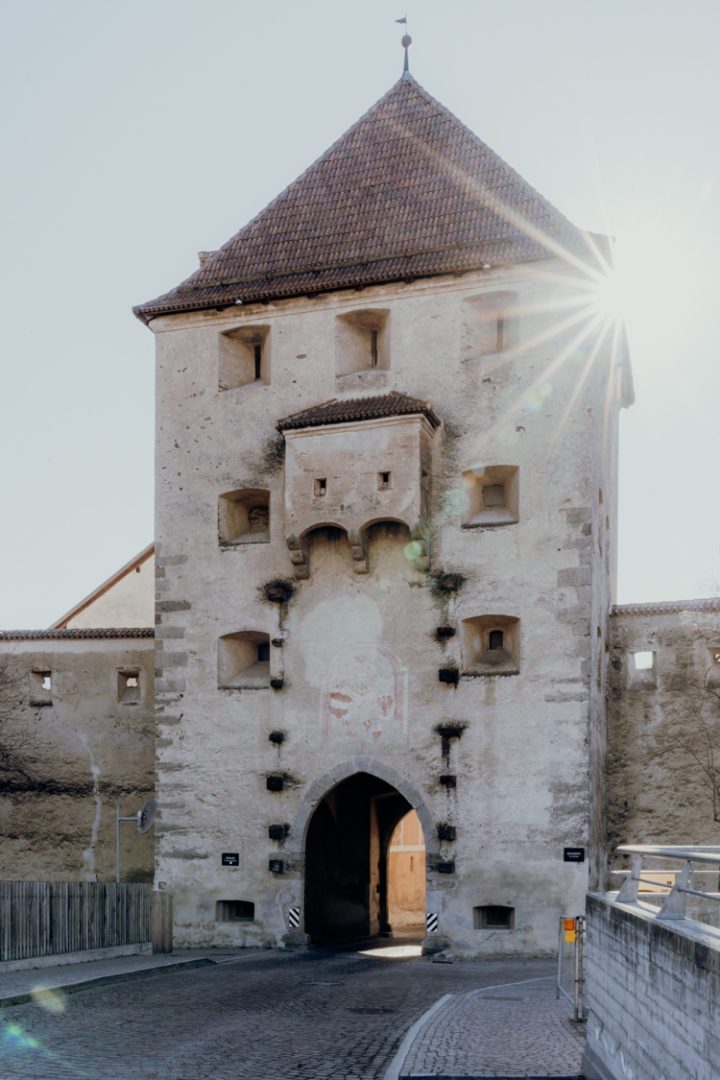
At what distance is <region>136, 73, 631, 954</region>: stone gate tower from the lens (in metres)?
A: 22.3

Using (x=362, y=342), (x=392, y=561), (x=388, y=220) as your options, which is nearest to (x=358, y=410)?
(x=362, y=342)

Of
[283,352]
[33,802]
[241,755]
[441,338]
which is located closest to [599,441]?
[441,338]

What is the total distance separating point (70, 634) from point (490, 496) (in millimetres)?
8823

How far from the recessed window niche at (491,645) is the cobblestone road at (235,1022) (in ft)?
15.4

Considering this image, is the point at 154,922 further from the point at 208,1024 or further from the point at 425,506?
the point at 208,1024

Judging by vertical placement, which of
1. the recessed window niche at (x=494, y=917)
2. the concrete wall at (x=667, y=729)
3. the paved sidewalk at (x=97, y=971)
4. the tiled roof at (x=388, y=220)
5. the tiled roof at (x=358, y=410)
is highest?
the tiled roof at (x=388, y=220)

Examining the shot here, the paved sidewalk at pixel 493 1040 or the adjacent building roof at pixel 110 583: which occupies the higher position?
the adjacent building roof at pixel 110 583

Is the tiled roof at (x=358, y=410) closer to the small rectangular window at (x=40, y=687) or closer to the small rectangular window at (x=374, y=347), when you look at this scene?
the small rectangular window at (x=374, y=347)

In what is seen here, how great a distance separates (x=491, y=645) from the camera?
23.5 m

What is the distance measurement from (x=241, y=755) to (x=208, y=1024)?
10.1m

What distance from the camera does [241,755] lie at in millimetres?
23859

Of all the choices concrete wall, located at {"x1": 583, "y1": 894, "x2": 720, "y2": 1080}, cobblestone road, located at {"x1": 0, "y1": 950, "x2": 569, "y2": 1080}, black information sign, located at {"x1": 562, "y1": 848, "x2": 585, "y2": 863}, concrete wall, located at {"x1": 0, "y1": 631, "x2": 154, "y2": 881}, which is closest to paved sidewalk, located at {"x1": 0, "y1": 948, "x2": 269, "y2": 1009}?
cobblestone road, located at {"x1": 0, "y1": 950, "x2": 569, "y2": 1080}

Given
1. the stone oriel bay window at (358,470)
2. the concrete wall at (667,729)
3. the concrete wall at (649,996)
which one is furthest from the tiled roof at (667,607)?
the concrete wall at (649,996)

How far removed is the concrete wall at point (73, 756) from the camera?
1042 inches
